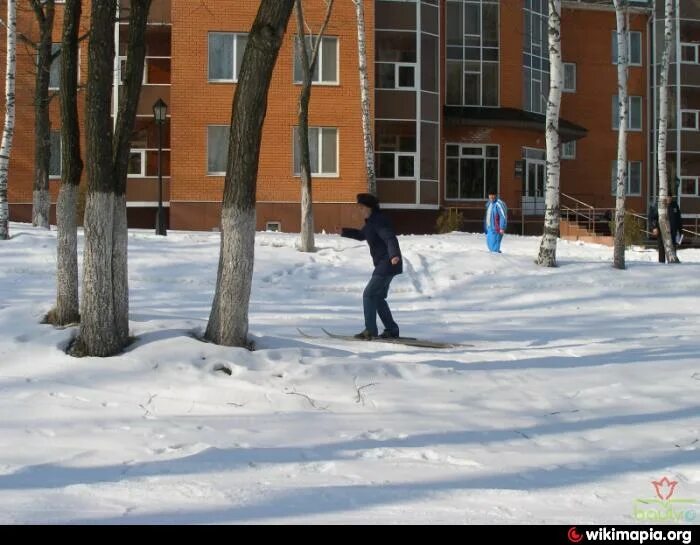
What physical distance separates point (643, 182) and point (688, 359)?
3285 cm

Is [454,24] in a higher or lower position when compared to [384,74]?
higher

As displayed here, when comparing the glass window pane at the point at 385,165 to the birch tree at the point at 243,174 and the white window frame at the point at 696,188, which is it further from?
the birch tree at the point at 243,174

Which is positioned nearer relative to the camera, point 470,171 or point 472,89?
point 470,171

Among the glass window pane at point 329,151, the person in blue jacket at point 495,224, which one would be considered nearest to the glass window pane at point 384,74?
the glass window pane at point 329,151

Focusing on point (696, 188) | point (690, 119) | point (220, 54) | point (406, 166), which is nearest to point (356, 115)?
point (406, 166)

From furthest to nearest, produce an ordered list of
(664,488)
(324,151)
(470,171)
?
(470,171) → (324,151) → (664,488)

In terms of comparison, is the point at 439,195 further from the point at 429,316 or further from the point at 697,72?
the point at 429,316

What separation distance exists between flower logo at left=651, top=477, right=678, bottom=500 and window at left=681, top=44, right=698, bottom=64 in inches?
1485

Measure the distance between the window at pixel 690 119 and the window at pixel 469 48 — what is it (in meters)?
11.1

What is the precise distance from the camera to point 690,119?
41.2 metres

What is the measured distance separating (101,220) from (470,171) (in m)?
25.6

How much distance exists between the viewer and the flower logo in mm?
5914

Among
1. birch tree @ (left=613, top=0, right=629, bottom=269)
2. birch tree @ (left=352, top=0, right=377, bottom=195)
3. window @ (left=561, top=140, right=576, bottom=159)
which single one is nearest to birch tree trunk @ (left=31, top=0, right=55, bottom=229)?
birch tree @ (left=352, top=0, right=377, bottom=195)

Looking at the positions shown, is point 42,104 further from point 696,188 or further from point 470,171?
point 696,188
